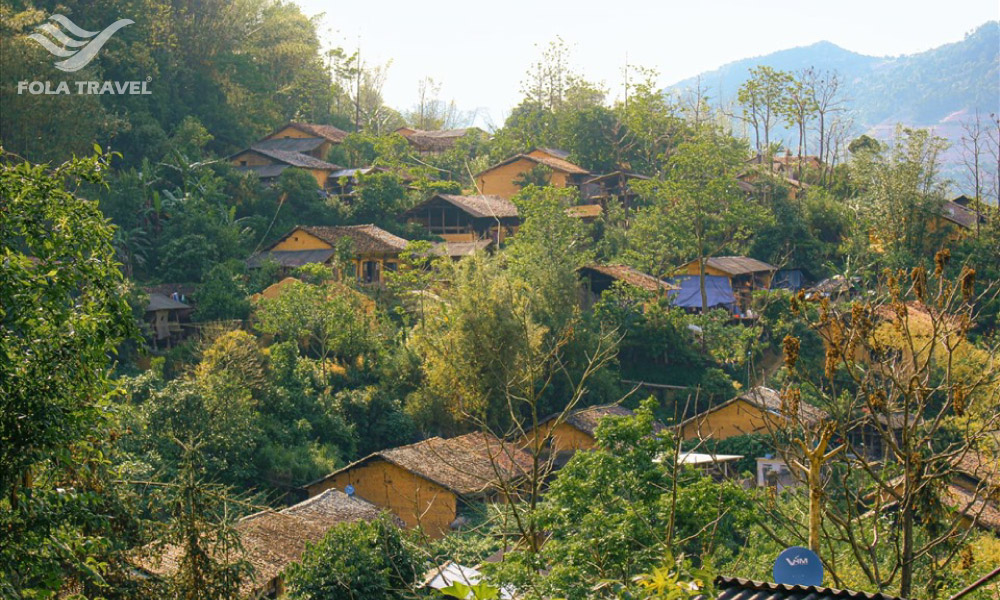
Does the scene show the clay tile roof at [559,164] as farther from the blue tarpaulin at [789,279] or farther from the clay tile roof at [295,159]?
the blue tarpaulin at [789,279]

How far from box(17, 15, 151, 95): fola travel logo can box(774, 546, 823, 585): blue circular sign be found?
24808 mm

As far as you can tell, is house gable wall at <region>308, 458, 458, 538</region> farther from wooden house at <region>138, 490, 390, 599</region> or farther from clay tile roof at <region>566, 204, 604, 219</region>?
clay tile roof at <region>566, 204, 604, 219</region>

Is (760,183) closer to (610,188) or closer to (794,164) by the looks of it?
(610,188)

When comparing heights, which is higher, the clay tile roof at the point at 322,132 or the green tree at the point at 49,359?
the clay tile roof at the point at 322,132

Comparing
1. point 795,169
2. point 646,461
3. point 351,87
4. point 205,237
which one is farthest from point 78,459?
point 351,87

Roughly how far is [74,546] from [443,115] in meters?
62.4

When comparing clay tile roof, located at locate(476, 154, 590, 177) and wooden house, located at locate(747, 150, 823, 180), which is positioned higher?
clay tile roof, located at locate(476, 154, 590, 177)

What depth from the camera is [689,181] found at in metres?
30.6

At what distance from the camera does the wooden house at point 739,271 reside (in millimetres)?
31281

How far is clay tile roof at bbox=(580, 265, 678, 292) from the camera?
28875 mm

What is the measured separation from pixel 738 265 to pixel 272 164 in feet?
54.8

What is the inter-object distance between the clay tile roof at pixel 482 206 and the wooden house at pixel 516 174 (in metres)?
3.10

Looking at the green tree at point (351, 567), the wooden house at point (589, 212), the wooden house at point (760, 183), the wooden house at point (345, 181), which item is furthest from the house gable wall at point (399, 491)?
the wooden house at point (760, 183)

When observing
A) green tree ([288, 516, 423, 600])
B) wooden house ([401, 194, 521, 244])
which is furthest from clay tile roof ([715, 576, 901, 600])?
wooden house ([401, 194, 521, 244])
